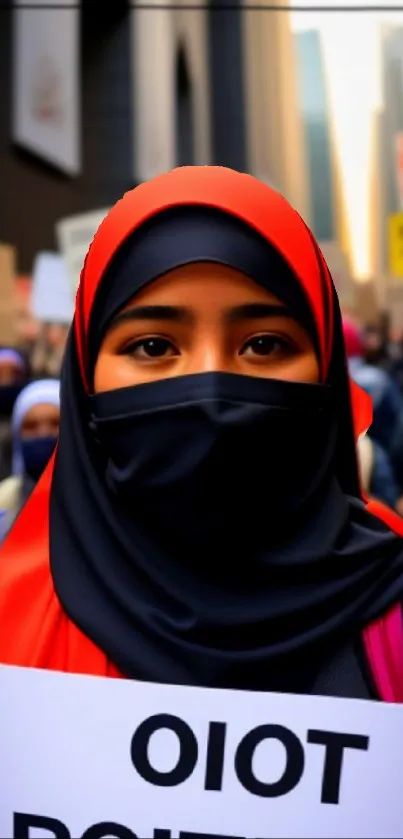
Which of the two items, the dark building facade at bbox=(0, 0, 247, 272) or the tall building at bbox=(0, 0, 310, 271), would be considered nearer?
the dark building facade at bbox=(0, 0, 247, 272)

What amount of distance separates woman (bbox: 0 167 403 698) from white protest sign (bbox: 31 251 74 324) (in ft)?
12.9

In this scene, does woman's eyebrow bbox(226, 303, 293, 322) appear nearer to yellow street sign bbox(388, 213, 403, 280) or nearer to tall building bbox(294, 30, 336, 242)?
yellow street sign bbox(388, 213, 403, 280)

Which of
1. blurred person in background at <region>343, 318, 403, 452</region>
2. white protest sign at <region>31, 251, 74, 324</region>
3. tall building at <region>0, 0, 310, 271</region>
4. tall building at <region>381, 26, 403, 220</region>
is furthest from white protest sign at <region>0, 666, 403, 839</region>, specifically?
tall building at <region>381, 26, 403, 220</region>

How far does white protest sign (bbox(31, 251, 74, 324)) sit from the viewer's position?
4.95 m

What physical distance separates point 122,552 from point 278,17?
3493 cm

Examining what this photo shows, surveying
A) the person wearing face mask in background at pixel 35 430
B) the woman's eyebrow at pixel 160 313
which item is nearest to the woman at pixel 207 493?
the woman's eyebrow at pixel 160 313

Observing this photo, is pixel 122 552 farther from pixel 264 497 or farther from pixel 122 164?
pixel 122 164

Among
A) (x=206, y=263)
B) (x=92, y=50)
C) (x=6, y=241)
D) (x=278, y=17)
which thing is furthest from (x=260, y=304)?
(x=278, y=17)

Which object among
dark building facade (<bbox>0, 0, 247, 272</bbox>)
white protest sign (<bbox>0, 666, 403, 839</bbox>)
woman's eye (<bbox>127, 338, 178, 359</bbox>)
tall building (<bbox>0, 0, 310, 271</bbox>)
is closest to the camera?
white protest sign (<bbox>0, 666, 403, 839</bbox>)

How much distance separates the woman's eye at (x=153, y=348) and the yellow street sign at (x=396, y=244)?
4751 mm

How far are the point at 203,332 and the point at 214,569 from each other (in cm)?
25

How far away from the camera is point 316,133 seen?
5088cm

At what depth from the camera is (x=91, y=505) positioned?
3.50 ft

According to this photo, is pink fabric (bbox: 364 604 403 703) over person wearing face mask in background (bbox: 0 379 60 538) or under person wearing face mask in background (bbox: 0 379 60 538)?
under
